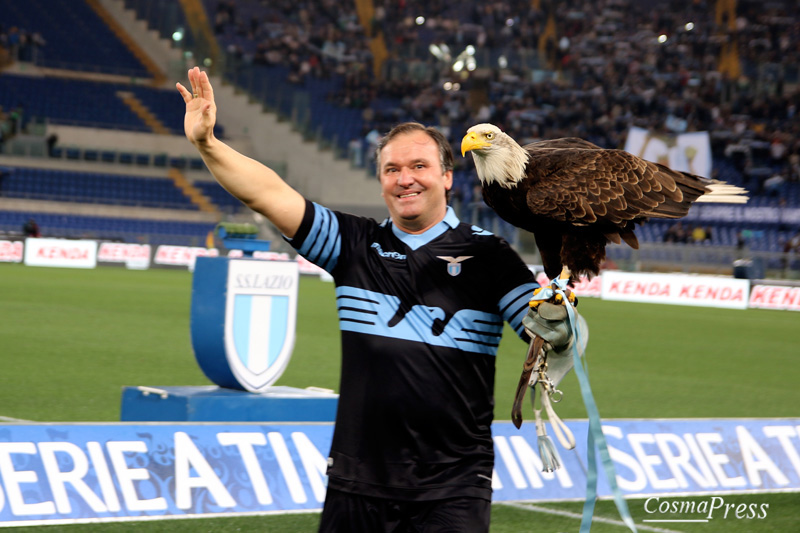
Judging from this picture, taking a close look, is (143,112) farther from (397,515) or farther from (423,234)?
(397,515)

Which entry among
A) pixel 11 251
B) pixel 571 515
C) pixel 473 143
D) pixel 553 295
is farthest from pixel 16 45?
pixel 553 295

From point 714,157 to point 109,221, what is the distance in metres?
20.2

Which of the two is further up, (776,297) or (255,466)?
(255,466)

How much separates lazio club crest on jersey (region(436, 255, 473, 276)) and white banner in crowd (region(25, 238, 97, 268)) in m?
27.1

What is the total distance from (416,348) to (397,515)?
49 cm

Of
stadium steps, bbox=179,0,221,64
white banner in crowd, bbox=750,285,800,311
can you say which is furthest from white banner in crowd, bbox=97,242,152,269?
white banner in crowd, bbox=750,285,800,311

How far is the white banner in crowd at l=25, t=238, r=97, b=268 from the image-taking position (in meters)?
28.3

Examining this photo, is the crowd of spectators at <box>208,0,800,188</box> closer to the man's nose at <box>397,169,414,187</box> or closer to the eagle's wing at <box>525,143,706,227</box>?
the eagle's wing at <box>525,143,706,227</box>

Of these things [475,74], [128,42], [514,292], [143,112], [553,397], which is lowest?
[553,397]

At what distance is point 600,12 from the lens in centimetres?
4078

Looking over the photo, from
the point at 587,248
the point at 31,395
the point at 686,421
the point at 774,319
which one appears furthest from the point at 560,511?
the point at 774,319

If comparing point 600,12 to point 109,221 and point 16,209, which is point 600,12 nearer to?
point 109,221

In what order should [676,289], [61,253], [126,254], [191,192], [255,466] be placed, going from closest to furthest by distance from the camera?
[255,466] → [676,289] → [61,253] → [126,254] → [191,192]

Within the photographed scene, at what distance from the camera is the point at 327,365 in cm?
1133
